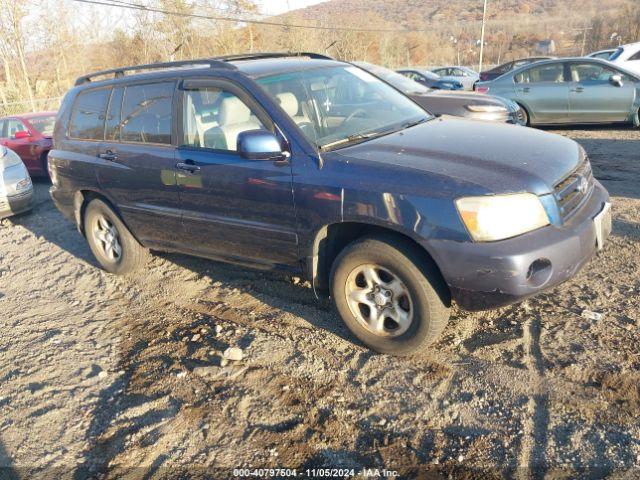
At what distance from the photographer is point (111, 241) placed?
530 centimetres

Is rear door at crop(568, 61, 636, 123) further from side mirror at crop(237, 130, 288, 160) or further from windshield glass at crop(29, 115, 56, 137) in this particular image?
windshield glass at crop(29, 115, 56, 137)

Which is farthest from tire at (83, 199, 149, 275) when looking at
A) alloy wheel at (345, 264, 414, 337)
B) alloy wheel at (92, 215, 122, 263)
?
alloy wheel at (345, 264, 414, 337)

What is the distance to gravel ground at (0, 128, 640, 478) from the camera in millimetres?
2613

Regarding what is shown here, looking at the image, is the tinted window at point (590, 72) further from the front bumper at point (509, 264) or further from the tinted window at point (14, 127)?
the tinted window at point (14, 127)

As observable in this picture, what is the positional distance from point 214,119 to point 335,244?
140cm

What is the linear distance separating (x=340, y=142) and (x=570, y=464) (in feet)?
7.48

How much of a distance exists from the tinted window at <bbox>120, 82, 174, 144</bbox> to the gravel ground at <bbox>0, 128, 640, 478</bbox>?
4.67 ft

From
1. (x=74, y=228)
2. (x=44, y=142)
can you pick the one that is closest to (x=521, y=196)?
(x=74, y=228)

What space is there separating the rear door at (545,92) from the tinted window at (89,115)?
853 centimetres

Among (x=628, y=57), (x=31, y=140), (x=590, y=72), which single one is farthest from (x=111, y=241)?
(x=628, y=57)

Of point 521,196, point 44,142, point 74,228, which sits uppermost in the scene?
point 521,196

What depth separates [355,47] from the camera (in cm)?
3822

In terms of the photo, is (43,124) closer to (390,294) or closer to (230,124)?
(230,124)

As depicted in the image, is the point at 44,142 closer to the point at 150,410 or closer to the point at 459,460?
the point at 150,410
